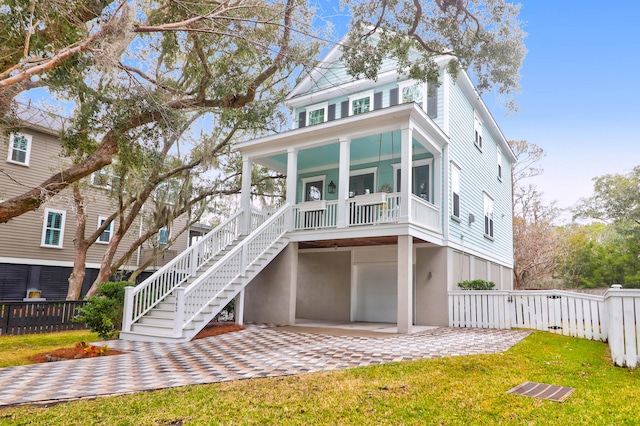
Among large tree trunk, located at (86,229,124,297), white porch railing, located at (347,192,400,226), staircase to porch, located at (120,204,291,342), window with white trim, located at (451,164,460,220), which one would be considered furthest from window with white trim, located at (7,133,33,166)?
window with white trim, located at (451,164,460,220)

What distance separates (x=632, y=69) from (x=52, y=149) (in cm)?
2673

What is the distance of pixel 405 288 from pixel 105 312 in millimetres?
6852

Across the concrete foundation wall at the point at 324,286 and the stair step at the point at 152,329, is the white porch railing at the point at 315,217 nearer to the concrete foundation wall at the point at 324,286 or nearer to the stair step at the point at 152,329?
the concrete foundation wall at the point at 324,286

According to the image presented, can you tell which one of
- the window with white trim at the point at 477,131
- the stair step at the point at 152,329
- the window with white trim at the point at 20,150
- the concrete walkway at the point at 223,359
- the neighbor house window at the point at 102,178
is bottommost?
the concrete walkway at the point at 223,359

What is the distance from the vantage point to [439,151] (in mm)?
12852

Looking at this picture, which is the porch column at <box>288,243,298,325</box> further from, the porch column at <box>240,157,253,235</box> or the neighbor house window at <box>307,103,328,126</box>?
the neighbor house window at <box>307,103,328,126</box>

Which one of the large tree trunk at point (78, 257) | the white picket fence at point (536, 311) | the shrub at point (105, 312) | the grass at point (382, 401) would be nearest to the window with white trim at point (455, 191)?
the white picket fence at point (536, 311)

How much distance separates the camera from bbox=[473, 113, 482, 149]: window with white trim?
54.6ft

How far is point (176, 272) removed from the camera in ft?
35.6

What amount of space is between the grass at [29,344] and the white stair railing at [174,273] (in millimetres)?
1089

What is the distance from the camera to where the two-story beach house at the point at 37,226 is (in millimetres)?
17297

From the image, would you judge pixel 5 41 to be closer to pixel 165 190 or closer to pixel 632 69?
pixel 165 190

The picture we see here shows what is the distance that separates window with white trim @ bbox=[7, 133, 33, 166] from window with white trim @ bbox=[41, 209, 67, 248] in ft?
7.50

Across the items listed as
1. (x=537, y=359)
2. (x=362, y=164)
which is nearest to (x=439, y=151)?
(x=362, y=164)
